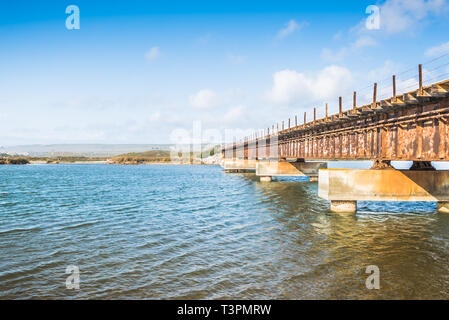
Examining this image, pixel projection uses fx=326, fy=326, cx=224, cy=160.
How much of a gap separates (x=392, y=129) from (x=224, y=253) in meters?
15.8

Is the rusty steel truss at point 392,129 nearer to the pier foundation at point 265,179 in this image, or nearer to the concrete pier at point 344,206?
the concrete pier at point 344,206

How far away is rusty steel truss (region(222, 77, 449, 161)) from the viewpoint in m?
18.2

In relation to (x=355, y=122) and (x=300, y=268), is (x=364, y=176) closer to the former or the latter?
(x=355, y=122)

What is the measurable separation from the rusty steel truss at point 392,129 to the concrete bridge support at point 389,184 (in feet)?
5.44

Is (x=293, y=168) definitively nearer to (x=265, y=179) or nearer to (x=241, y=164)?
(x=265, y=179)

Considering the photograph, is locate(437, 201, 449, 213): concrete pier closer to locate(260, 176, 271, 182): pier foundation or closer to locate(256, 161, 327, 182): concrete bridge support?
locate(256, 161, 327, 182): concrete bridge support

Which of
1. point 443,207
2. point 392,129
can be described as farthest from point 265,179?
point 392,129

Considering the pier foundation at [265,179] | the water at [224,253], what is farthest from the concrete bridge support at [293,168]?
the water at [224,253]

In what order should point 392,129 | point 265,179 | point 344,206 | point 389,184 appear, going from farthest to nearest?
point 265,179 → point 344,206 → point 392,129 → point 389,184

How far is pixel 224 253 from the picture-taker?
587 inches

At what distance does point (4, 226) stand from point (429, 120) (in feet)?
90.0

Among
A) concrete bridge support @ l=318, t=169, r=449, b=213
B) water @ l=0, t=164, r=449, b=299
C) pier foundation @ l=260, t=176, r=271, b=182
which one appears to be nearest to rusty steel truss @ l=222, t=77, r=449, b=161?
concrete bridge support @ l=318, t=169, r=449, b=213

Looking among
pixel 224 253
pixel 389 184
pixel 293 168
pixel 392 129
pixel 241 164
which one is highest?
pixel 392 129

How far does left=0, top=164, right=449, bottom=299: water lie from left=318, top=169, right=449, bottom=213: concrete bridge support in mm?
1644
